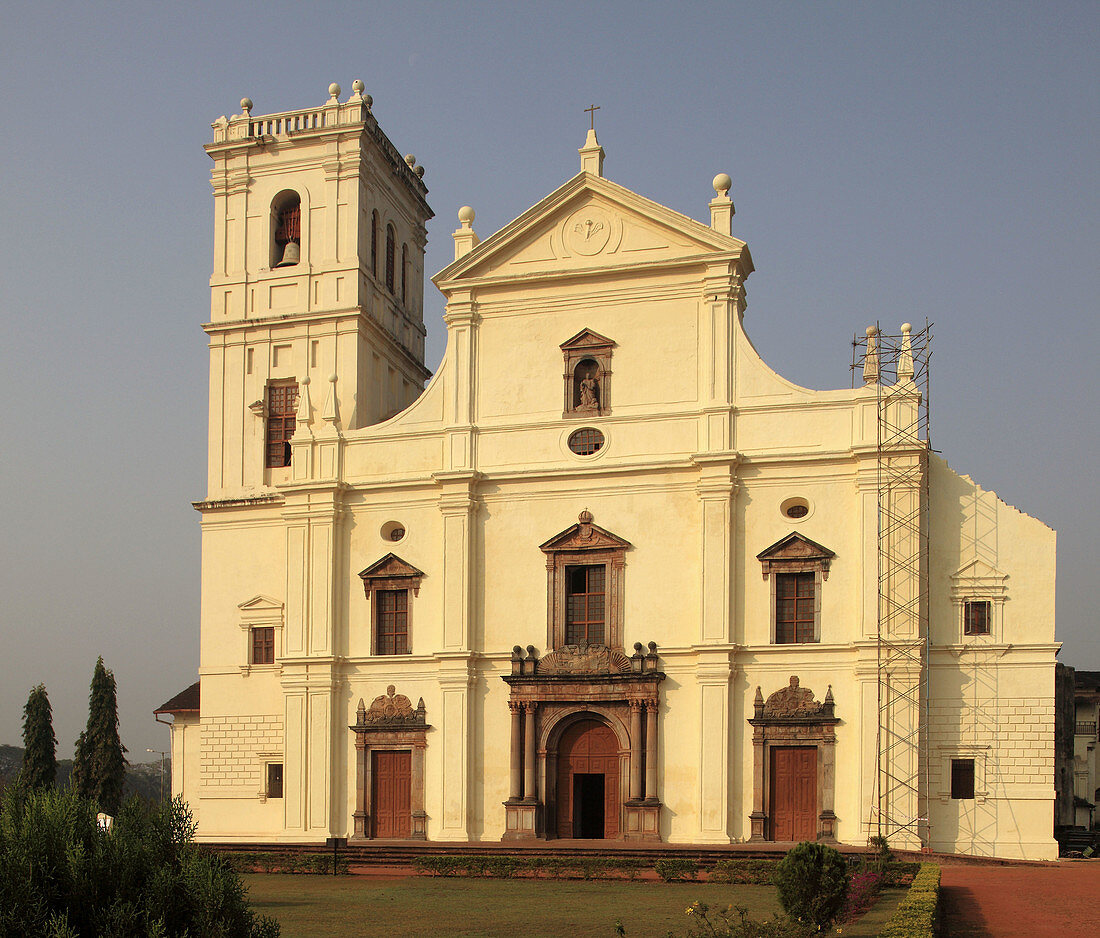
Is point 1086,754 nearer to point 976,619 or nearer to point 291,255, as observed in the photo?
point 976,619

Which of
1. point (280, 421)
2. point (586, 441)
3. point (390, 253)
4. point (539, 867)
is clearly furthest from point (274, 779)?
point (390, 253)

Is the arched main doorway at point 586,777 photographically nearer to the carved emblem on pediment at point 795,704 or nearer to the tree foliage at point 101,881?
the carved emblem on pediment at point 795,704

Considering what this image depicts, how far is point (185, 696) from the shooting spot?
4206 cm

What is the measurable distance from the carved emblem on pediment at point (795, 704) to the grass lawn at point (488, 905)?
6046 mm

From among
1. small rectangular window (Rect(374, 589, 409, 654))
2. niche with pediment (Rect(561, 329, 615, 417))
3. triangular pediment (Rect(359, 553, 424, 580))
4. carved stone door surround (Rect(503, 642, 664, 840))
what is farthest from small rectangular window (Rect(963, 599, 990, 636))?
small rectangular window (Rect(374, 589, 409, 654))

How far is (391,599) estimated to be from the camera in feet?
111

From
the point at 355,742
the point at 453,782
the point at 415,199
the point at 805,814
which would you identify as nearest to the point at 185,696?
the point at 355,742

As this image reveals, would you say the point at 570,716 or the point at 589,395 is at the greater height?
the point at 589,395

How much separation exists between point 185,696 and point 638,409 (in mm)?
19770

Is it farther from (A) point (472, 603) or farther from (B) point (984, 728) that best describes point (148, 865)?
(B) point (984, 728)

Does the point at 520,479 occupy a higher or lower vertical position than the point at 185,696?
higher

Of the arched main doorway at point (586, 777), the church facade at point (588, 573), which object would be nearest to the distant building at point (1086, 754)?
the church facade at point (588, 573)

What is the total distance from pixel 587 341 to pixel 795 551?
306 inches

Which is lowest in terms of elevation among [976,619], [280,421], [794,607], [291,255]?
[976,619]
